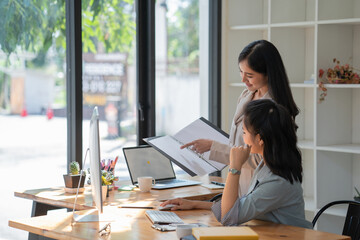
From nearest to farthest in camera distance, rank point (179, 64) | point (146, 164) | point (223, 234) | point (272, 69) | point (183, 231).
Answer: point (223, 234), point (183, 231), point (272, 69), point (146, 164), point (179, 64)

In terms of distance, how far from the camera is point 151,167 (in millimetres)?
3562

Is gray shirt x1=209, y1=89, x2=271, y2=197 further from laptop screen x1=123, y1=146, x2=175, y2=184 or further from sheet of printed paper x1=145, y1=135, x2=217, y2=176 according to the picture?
laptop screen x1=123, y1=146, x2=175, y2=184

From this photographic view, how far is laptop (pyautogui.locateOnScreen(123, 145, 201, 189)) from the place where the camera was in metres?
3.46

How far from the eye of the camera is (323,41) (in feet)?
13.4

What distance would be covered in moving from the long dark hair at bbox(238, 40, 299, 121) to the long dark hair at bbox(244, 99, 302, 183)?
41 centimetres

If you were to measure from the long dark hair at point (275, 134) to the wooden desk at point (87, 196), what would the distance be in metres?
0.89

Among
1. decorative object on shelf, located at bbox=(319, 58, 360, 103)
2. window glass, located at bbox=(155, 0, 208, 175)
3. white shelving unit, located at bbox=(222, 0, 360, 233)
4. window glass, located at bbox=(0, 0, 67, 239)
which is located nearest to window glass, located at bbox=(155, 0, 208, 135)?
window glass, located at bbox=(155, 0, 208, 175)

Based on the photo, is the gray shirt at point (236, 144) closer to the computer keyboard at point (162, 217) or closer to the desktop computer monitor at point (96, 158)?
the computer keyboard at point (162, 217)

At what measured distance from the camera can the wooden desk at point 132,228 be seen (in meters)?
2.25

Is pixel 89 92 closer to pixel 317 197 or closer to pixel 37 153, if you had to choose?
pixel 37 153

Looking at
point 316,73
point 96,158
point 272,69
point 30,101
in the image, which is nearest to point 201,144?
point 272,69

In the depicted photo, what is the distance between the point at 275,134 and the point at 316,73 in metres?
1.92

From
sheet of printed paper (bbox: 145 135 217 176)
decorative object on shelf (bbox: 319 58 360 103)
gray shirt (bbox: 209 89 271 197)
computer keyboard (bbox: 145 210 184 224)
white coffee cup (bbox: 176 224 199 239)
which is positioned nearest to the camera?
white coffee cup (bbox: 176 224 199 239)

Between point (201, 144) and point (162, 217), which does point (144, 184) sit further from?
point (162, 217)
